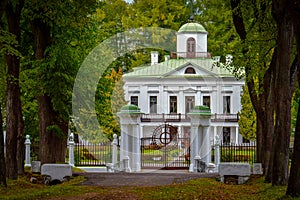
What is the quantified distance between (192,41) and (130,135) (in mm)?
25330

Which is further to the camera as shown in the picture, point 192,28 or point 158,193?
point 192,28

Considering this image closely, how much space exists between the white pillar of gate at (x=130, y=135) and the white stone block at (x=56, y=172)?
28.2 ft

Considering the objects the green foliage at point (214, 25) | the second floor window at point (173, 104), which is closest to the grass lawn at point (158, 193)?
the second floor window at point (173, 104)

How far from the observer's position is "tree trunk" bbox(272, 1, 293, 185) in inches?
544

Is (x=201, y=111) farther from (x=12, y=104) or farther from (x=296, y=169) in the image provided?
(x=296, y=169)

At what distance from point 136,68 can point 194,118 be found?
920 inches

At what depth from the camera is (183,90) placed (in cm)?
4847

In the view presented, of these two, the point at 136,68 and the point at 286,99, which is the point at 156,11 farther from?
the point at 286,99

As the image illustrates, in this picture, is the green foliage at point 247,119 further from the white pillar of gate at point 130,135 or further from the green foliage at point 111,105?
the white pillar of gate at point 130,135

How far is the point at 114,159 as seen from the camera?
26.3m

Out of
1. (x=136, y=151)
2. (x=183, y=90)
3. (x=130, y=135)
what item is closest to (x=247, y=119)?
(x=183, y=90)

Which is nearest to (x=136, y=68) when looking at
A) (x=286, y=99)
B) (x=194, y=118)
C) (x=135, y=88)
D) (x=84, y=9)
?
(x=135, y=88)

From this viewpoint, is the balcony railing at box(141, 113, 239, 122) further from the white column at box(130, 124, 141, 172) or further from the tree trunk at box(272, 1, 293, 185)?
the tree trunk at box(272, 1, 293, 185)

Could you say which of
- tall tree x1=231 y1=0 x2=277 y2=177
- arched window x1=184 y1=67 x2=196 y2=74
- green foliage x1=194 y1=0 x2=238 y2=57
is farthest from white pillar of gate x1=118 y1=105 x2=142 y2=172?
green foliage x1=194 y1=0 x2=238 y2=57
